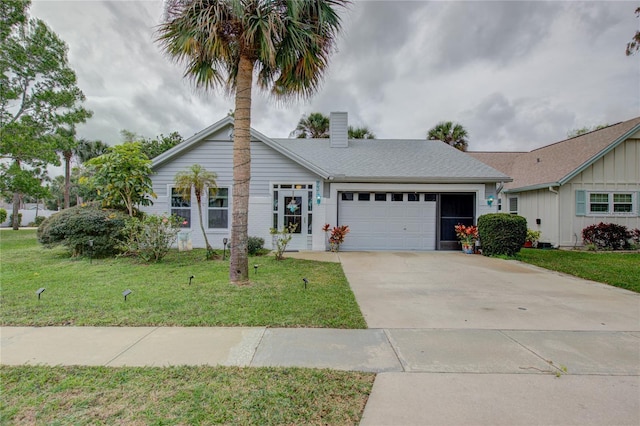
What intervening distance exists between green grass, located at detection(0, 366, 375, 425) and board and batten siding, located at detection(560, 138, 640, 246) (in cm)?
1503

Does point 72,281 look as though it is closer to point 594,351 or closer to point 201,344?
point 201,344

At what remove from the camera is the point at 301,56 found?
21.1 ft

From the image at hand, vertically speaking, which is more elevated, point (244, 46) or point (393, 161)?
point (244, 46)

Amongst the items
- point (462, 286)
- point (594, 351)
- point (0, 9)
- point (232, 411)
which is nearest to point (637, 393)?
point (594, 351)

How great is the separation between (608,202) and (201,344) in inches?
692

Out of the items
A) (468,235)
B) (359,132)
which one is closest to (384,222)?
(468,235)

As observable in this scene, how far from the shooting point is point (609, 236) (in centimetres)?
1273

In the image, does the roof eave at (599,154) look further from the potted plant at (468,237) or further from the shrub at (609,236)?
the potted plant at (468,237)

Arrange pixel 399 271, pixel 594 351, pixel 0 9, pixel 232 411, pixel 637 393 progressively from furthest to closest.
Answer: pixel 0 9
pixel 399 271
pixel 594 351
pixel 637 393
pixel 232 411

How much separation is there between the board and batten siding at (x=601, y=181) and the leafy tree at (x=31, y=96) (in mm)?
25717

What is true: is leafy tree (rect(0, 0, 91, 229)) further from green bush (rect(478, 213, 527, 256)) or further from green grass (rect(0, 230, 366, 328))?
green bush (rect(478, 213, 527, 256))

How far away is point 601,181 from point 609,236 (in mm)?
2528

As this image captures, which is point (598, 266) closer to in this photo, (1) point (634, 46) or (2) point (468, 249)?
(2) point (468, 249)

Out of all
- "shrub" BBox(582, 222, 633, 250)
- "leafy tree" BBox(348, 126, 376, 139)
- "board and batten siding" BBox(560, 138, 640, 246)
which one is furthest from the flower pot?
"leafy tree" BBox(348, 126, 376, 139)
